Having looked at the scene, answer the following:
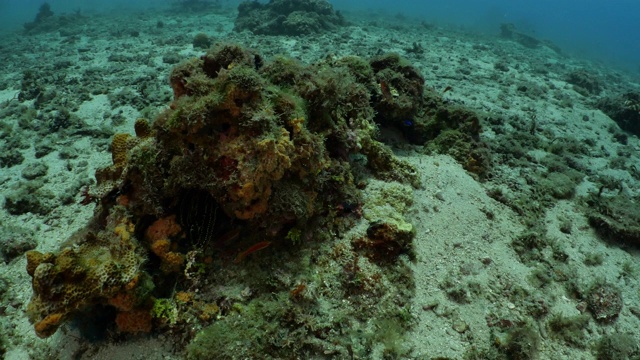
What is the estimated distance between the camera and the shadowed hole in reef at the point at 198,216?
4.88m

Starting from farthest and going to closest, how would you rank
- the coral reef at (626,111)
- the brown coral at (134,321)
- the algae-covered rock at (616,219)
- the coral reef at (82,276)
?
the coral reef at (626,111), the algae-covered rock at (616,219), the brown coral at (134,321), the coral reef at (82,276)

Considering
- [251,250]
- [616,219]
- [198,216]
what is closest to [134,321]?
[198,216]

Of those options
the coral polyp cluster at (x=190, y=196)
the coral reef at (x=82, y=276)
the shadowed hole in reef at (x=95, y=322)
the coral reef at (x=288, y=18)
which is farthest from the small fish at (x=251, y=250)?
the coral reef at (x=288, y=18)

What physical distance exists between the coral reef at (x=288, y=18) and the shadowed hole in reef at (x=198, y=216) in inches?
814

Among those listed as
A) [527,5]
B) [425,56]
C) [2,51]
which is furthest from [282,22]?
[527,5]

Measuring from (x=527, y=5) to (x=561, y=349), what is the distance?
19742cm

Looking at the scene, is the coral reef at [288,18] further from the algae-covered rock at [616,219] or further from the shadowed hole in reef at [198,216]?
the shadowed hole in reef at [198,216]

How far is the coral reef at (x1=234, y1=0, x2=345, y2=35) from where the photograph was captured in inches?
910

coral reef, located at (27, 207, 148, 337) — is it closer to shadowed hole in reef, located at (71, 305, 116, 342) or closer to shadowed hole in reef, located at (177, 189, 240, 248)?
shadowed hole in reef, located at (71, 305, 116, 342)

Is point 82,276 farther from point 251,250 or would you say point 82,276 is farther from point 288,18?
point 288,18

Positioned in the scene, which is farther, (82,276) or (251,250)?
(251,250)

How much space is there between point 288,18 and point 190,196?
71.9ft

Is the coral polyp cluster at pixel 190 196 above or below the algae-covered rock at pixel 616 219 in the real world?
above

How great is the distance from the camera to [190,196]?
4961mm
